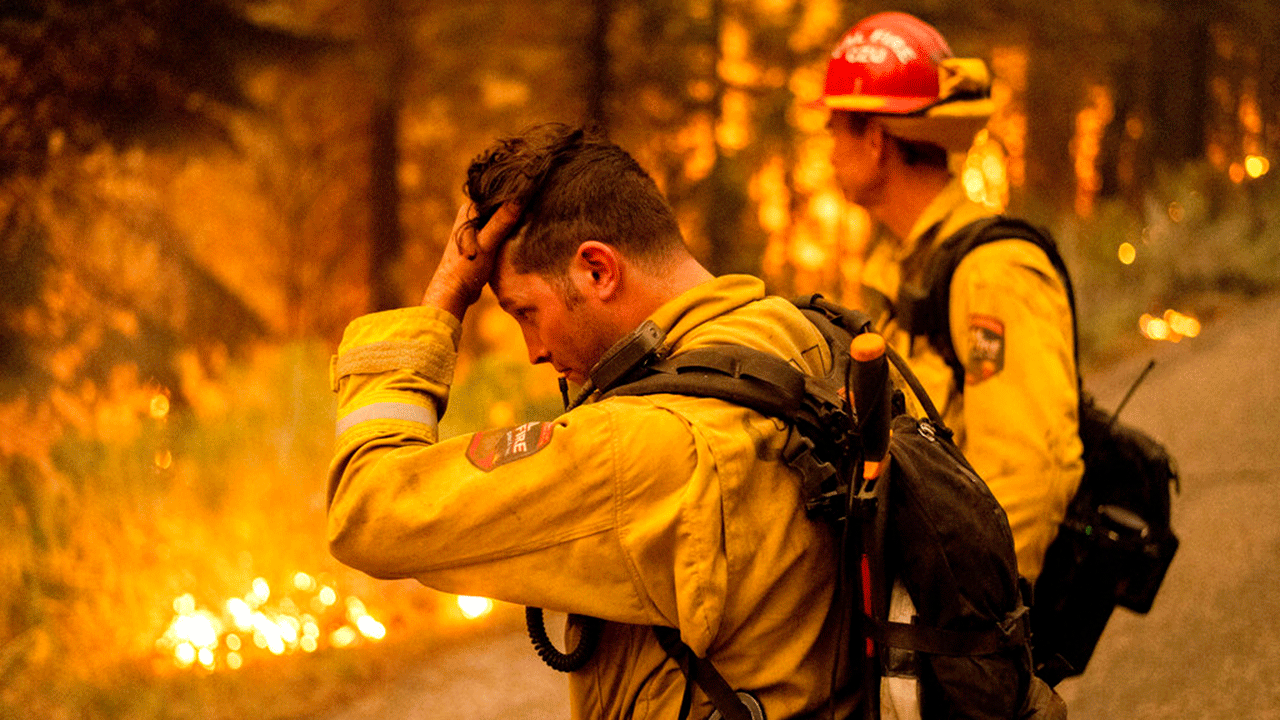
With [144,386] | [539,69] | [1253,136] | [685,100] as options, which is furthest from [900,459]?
[1253,136]

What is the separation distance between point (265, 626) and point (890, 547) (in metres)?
4.09

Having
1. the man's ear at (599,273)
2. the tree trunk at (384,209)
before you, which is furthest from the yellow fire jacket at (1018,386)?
the tree trunk at (384,209)

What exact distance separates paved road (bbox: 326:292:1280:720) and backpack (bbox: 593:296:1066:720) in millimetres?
3174

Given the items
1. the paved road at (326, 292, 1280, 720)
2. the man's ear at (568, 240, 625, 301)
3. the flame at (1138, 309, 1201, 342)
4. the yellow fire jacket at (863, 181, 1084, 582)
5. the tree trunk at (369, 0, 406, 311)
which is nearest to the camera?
the man's ear at (568, 240, 625, 301)

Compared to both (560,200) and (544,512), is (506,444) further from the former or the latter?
(560,200)

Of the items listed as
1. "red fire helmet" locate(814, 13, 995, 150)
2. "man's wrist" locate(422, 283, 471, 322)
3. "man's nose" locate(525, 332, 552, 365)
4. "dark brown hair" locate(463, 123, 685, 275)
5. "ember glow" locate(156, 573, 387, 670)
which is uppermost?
"red fire helmet" locate(814, 13, 995, 150)

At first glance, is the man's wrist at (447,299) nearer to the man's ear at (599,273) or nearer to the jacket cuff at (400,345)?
the jacket cuff at (400,345)

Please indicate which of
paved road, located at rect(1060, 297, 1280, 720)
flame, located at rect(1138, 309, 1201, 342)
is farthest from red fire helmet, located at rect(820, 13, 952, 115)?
flame, located at rect(1138, 309, 1201, 342)

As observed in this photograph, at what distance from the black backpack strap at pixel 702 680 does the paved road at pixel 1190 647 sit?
3128mm

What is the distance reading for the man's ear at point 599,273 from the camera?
197 cm

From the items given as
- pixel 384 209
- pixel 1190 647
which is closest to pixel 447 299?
pixel 1190 647

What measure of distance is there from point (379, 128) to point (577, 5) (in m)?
2.70

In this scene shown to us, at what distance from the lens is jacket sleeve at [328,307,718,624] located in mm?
1663

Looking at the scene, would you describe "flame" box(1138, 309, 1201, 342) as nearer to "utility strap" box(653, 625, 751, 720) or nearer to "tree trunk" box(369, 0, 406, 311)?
"tree trunk" box(369, 0, 406, 311)
